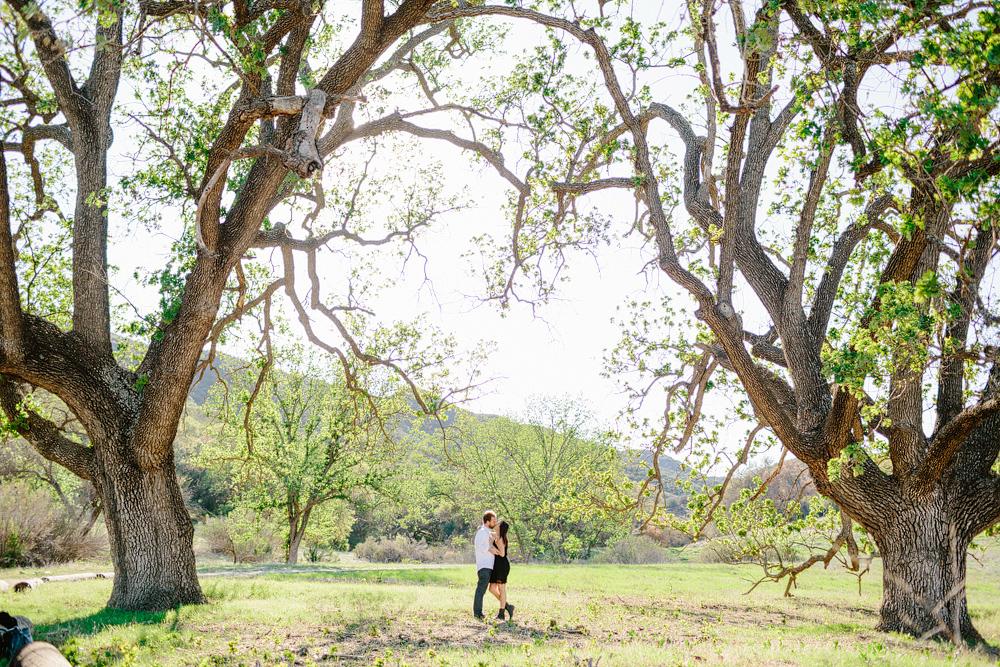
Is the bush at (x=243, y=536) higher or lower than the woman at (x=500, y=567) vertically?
lower

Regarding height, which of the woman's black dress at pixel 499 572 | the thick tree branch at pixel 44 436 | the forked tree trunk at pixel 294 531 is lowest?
the forked tree trunk at pixel 294 531

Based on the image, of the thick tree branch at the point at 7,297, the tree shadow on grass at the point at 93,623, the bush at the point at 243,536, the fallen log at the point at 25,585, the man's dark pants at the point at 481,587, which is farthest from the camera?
the bush at the point at 243,536

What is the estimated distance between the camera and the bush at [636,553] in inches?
1380

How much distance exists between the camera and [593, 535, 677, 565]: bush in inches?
1380

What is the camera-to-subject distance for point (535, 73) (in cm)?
1070

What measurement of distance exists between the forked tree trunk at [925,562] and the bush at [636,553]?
86.3 feet

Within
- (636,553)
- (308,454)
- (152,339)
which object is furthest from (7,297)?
(636,553)

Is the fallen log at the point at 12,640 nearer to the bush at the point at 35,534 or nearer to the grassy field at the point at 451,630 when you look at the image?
the grassy field at the point at 451,630

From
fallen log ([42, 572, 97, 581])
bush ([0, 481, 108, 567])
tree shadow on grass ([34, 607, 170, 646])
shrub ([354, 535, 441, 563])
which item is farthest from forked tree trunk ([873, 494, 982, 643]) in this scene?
shrub ([354, 535, 441, 563])

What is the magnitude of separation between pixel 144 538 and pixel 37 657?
494 centimetres

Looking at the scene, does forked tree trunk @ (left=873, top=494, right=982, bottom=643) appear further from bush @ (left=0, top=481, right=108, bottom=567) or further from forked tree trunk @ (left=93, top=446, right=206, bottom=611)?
bush @ (left=0, top=481, right=108, bottom=567)

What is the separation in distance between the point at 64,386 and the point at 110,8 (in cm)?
621

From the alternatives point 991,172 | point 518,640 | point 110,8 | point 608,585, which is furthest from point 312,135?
point 608,585

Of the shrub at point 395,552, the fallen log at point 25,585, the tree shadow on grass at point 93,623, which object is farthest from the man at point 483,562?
→ the shrub at point 395,552
